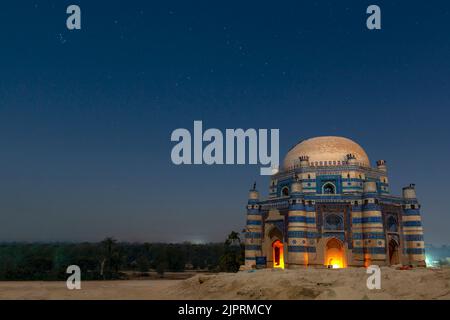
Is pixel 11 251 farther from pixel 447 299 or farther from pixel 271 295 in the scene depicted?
pixel 447 299

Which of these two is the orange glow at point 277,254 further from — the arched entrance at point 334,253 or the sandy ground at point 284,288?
the sandy ground at point 284,288

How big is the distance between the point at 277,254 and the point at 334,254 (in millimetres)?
6121

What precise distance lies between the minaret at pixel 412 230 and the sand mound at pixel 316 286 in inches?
705

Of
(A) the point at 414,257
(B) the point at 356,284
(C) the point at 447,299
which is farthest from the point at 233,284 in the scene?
(A) the point at 414,257

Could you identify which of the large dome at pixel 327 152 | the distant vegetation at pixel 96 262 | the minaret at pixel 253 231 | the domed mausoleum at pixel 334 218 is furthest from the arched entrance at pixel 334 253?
A: the distant vegetation at pixel 96 262

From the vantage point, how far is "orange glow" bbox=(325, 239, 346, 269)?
39125mm

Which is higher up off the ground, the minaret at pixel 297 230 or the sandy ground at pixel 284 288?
the minaret at pixel 297 230

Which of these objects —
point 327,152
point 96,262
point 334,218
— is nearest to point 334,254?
point 334,218

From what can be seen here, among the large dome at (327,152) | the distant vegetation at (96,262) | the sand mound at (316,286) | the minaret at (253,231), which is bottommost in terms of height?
the distant vegetation at (96,262)

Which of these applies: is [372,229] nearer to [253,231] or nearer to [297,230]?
[297,230]

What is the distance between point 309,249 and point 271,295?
17278 millimetres

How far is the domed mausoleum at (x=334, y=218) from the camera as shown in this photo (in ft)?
126

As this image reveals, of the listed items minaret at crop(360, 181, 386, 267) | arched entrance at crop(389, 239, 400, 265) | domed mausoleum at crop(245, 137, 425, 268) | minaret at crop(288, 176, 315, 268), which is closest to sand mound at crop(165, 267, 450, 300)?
minaret at crop(288, 176, 315, 268)

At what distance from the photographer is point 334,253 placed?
1560 inches
